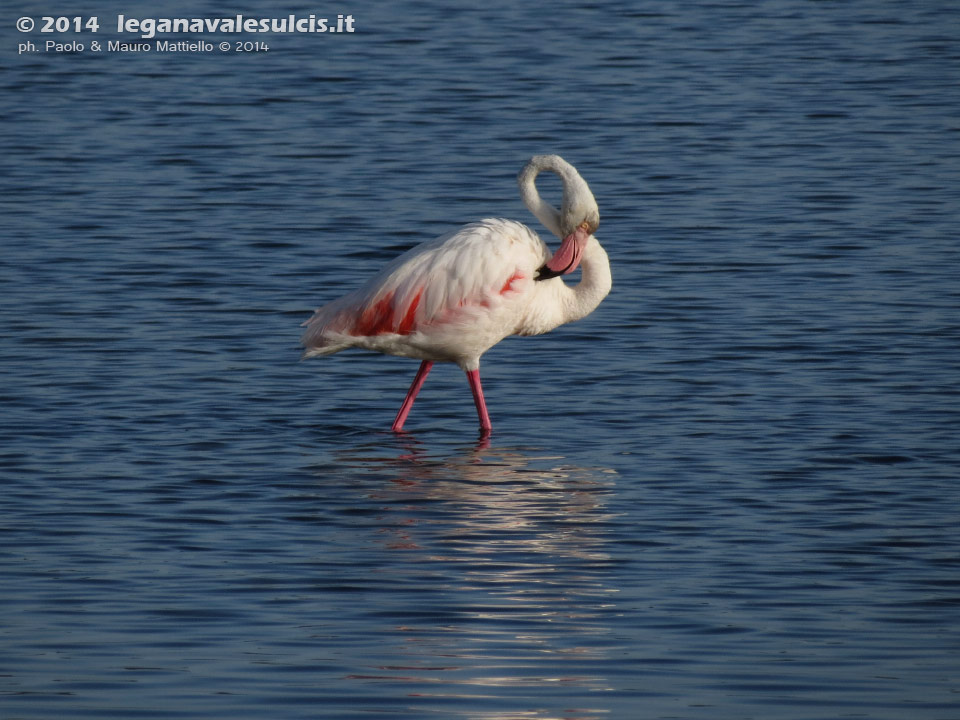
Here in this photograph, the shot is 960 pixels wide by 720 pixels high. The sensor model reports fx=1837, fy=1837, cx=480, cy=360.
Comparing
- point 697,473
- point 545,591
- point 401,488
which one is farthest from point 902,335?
point 545,591

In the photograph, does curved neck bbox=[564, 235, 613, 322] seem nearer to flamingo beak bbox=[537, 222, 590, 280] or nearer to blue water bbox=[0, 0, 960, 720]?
flamingo beak bbox=[537, 222, 590, 280]

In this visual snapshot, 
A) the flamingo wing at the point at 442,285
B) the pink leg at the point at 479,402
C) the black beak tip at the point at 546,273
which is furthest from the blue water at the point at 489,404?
the black beak tip at the point at 546,273

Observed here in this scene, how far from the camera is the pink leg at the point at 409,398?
9.12 metres

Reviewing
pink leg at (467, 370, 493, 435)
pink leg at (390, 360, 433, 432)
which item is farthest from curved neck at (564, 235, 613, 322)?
pink leg at (390, 360, 433, 432)

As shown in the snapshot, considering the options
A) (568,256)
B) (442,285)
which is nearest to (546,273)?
(568,256)

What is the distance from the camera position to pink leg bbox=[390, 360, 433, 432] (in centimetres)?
912

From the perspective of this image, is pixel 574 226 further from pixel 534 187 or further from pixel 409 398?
pixel 409 398

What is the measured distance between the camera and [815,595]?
648cm

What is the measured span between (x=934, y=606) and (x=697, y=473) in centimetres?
186

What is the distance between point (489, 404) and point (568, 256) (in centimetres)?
96

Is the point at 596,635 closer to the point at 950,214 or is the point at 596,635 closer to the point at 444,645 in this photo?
the point at 444,645

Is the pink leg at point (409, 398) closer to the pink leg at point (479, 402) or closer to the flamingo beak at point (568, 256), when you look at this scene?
the pink leg at point (479, 402)

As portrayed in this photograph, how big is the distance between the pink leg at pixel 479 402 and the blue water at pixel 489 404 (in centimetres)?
9

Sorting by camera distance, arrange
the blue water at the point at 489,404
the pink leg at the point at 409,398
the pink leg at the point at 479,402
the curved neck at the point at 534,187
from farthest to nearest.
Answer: the curved neck at the point at 534,187, the pink leg at the point at 409,398, the pink leg at the point at 479,402, the blue water at the point at 489,404
